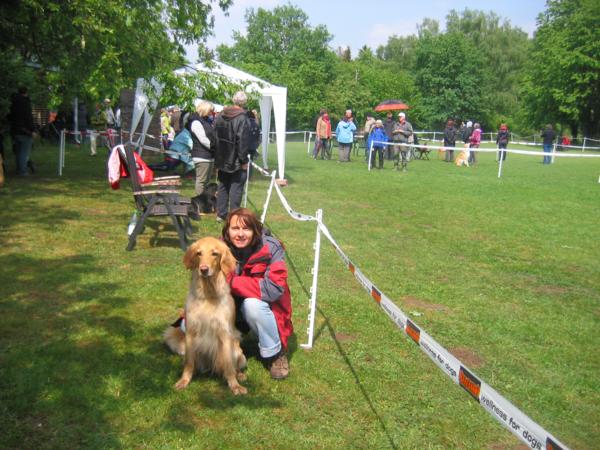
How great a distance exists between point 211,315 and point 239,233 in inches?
23.8

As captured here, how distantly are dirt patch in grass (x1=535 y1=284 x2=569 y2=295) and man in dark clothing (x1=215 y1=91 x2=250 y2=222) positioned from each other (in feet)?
14.7

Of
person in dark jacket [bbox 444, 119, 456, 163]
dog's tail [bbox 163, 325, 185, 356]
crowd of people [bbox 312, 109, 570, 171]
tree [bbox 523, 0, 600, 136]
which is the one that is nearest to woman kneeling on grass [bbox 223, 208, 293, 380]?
dog's tail [bbox 163, 325, 185, 356]

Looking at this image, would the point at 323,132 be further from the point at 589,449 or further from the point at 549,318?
the point at 589,449

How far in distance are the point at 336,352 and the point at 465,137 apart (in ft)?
76.1

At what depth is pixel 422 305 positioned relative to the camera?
19.0ft

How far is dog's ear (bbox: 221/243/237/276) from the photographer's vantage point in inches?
142

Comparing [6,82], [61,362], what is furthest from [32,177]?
[61,362]

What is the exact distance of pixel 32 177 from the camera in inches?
512

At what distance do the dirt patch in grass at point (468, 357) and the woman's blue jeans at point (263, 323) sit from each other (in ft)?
5.24

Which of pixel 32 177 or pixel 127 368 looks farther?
pixel 32 177

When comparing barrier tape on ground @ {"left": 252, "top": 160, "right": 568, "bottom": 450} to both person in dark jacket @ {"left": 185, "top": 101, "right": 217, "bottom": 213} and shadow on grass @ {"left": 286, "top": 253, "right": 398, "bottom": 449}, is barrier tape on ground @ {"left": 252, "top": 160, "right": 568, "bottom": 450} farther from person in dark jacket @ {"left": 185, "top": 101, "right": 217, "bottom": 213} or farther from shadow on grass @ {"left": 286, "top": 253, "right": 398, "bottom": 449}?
person in dark jacket @ {"left": 185, "top": 101, "right": 217, "bottom": 213}

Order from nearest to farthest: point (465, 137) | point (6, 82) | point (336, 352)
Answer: point (336, 352) → point (6, 82) → point (465, 137)

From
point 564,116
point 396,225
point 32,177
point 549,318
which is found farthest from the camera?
point 564,116

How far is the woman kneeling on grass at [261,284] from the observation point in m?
3.89
